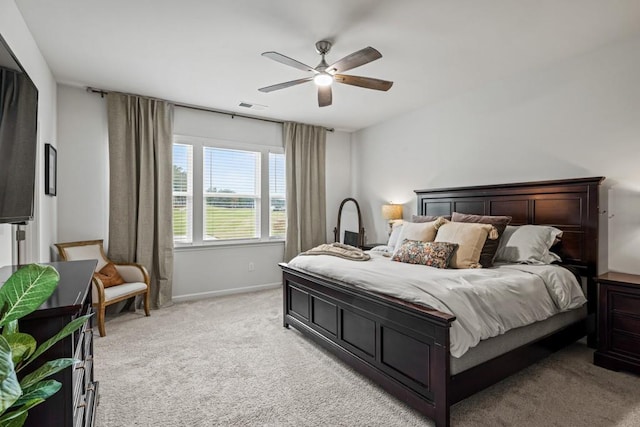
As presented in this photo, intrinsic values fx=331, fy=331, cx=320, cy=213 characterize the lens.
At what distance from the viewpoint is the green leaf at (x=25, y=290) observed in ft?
2.45

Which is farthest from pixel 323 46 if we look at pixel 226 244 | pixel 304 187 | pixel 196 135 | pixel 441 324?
pixel 226 244

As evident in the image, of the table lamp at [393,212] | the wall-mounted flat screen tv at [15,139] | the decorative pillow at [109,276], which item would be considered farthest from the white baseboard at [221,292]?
the wall-mounted flat screen tv at [15,139]

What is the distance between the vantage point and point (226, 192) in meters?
4.91

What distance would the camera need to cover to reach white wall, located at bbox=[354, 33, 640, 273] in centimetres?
286

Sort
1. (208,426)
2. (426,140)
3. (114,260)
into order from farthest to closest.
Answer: (426,140) < (114,260) < (208,426)

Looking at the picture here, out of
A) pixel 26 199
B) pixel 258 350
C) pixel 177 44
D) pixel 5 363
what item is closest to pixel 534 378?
pixel 258 350

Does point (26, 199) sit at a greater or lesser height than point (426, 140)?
lesser

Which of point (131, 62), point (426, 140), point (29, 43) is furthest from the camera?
point (426, 140)

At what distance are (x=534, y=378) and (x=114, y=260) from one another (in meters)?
4.41

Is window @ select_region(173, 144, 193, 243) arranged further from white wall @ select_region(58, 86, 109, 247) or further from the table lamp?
the table lamp

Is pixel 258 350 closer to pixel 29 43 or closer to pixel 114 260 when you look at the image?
pixel 114 260

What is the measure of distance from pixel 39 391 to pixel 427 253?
8.82 ft

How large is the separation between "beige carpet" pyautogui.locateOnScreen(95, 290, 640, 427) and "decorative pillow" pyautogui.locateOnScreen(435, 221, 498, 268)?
0.91 m

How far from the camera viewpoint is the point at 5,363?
62 centimetres
